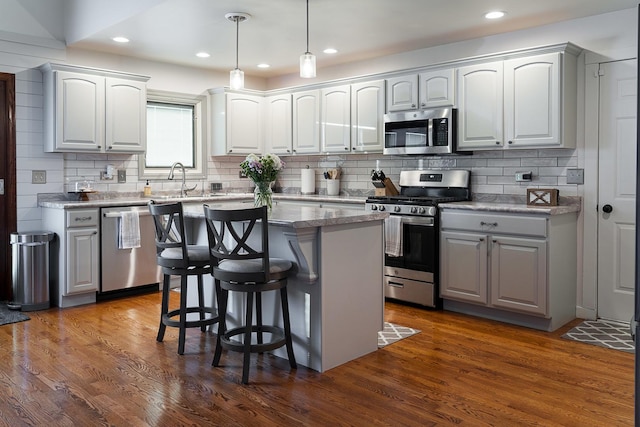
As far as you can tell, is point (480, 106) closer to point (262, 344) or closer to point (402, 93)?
point (402, 93)

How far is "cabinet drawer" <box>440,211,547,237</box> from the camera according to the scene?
4.11 m

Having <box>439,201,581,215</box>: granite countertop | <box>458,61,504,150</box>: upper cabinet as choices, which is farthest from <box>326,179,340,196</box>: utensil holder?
<box>439,201,581,215</box>: granite countertop

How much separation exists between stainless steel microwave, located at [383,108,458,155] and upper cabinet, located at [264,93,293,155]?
1556mm

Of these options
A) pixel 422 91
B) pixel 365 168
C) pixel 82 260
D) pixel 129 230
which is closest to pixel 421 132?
pixel 422 91

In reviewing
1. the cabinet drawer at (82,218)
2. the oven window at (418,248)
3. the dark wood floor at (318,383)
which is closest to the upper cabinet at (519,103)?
the oven window at (418,248)

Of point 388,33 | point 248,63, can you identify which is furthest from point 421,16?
point 248,63

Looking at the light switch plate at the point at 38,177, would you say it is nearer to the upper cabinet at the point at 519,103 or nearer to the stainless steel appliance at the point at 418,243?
the stainless steel appliance at the point at 418,243

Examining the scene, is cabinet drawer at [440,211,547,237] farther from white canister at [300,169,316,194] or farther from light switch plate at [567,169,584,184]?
white canister at [300,169,316,194]

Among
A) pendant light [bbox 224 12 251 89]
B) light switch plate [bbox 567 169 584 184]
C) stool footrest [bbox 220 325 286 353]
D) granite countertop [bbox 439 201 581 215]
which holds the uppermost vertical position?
pendant light [bbox 224 12 251 89]

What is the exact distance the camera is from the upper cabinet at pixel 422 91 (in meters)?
4.95

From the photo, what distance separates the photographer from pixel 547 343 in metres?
3.84

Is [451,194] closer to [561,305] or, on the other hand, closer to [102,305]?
[561,305]

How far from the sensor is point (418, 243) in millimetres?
4801

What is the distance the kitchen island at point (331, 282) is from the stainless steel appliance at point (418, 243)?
1.17 metres
